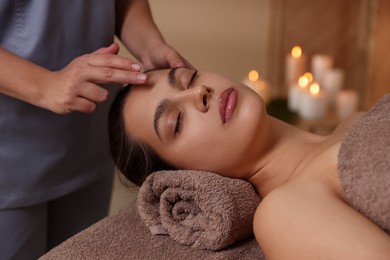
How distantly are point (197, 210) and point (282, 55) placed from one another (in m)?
2.03

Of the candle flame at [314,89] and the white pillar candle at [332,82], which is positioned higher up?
the candle flame at [314,89]

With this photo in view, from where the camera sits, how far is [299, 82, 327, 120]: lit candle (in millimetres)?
2680

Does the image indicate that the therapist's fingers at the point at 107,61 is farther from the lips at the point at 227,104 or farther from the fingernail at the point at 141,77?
the lips at the point at 227,104

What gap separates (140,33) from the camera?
5.57 ft

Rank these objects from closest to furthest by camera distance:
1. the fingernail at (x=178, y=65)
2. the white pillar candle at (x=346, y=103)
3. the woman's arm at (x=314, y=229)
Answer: the woman's arm at (x=314, y=229), the fingernail at (x=178, y=65), the white pillar candle at (x=346, y=103)

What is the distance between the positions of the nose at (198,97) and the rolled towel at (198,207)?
143 mm

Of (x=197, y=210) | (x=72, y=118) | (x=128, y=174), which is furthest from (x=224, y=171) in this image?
(x=72, y=118)

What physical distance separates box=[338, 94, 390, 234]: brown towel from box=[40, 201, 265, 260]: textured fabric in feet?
0.81

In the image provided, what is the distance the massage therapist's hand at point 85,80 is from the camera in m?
1.28

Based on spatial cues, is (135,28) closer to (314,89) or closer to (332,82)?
(314,89)

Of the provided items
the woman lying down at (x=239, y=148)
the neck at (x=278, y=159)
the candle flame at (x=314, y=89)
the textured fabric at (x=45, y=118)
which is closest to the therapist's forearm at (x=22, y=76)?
the textured fabric at (x=45, y=118)

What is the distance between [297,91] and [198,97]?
4.64 feet

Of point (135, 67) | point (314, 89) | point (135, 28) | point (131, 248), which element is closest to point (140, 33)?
point (135, 28)

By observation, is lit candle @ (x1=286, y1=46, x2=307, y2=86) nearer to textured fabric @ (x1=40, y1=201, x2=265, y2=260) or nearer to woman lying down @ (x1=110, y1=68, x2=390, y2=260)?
woman lying down @ (x1=110, y1=68, x2=390, y2=260)
